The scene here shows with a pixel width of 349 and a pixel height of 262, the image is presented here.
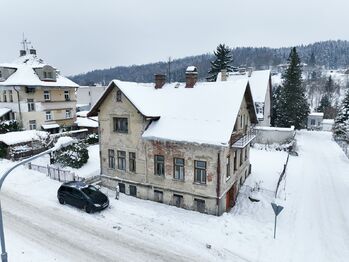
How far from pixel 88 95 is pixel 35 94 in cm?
3149

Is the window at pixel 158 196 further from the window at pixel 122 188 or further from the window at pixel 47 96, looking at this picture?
the window at pixel 47 96

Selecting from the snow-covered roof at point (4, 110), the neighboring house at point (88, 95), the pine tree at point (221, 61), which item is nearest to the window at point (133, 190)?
the snow-covered roof at point (4, 110)

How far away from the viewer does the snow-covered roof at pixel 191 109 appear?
18984 mm

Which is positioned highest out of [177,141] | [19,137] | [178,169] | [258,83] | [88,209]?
[258,83]

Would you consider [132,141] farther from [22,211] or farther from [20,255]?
[20,255]

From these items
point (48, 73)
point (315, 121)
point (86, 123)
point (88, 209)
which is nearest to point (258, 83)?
point (86, 123)

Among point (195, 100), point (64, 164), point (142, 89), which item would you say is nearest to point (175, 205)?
point (195, 100)

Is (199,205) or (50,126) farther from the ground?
(50,126)

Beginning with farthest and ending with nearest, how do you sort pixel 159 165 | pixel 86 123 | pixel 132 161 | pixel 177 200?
1. pixel 86 123
2. pixel 132 161
3. pixel 159 165
4. pixel 177 200

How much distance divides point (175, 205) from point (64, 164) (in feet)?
45.6

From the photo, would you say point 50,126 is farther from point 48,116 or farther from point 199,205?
point 199,205

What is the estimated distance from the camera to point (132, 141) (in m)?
21.9

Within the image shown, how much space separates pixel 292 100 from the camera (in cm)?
5241

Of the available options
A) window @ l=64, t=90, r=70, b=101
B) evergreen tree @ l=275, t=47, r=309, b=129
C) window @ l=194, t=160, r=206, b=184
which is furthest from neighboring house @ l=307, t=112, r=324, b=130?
window @ l=194, t=160, r=206, b=184
